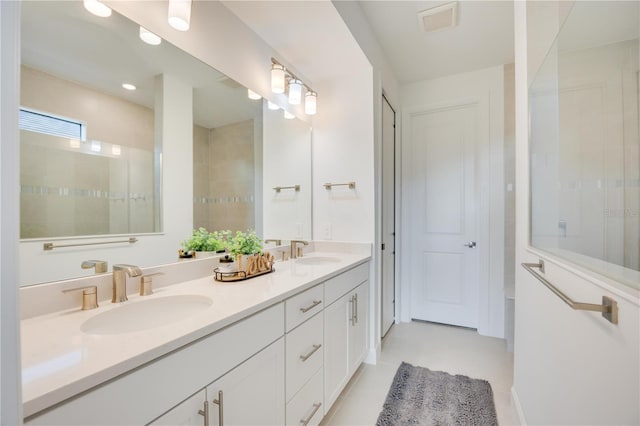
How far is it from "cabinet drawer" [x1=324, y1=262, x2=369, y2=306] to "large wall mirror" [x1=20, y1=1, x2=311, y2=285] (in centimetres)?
72

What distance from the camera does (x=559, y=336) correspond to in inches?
38.6

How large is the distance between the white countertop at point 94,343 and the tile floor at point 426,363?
3.44 feet

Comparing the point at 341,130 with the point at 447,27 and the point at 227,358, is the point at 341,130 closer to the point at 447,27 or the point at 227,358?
the point at 447,27

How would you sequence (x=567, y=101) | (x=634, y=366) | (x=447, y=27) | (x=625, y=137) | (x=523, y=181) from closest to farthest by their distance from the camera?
(x=634, y=366) → (x=625, y=137) → (x=567, y=101) → (x=523, y=181) → (x=447, y=27)

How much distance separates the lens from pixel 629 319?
1.93 ft

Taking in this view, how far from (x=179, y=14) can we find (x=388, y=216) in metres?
2.21

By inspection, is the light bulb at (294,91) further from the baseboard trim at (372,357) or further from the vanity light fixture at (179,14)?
the baseboard trim at (372,357)

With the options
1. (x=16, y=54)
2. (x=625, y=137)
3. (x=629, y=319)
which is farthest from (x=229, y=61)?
(x=629, y=319)

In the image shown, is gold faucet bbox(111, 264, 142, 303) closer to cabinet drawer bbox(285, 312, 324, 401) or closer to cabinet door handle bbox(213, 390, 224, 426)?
cabinet door handle bbox(213, 390, 224, 426)

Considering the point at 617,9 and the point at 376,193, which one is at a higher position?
the point at 617,9

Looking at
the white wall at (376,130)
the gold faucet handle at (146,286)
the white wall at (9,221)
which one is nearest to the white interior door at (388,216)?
the white wall at (376,130)

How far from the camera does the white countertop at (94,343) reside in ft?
1.70

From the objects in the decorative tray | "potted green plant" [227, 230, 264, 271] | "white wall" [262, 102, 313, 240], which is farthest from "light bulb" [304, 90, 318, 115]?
the decorative tray

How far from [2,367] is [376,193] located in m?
2.13
